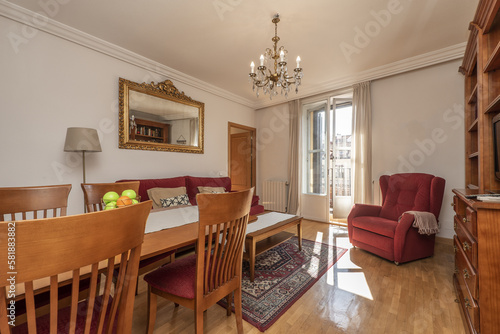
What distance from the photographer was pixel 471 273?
1.37 metres

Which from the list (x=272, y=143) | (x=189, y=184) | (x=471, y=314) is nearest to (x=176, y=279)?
(x=471, y=314)

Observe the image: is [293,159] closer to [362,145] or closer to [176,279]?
[362,145]

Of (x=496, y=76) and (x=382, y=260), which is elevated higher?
(x=496, y=76)

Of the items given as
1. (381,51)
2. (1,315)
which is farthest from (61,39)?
(381,51)

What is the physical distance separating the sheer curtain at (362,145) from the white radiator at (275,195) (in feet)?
4.89

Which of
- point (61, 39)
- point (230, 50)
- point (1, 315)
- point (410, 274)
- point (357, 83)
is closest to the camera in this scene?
point (1, 315)

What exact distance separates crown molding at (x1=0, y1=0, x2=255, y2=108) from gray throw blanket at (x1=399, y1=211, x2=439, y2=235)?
12.7ft

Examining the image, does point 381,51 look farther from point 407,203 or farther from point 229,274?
point 229,274

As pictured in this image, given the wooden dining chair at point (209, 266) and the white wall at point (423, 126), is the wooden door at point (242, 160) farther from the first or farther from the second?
the wooden dining chair at point (209, 266)

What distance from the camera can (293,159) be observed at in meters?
4.65

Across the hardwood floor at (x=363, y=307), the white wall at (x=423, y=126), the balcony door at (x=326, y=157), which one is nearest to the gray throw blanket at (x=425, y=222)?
the hardwood floor at (x=363, y=307)

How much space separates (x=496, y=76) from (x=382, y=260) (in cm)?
207

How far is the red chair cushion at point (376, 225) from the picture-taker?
245 centimetres

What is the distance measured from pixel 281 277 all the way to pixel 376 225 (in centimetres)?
134
